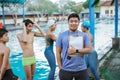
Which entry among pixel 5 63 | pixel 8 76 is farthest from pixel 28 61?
pixel 5 63

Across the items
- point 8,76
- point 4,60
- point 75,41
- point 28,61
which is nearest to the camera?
point 75,41

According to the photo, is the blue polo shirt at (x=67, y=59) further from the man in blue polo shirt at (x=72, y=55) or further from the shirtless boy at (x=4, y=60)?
the shirtless boy at (x=4, y=60)

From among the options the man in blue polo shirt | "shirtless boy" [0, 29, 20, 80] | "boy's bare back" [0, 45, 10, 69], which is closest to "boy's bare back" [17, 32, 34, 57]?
"shirtless boy" [0, 29, 20, 80]

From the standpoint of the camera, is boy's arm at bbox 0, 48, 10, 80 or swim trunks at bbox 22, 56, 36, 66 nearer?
boy's arm at bbox 0, 48, 10, 80

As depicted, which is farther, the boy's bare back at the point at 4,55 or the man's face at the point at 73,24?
the boy's bare back at the point at 4,55

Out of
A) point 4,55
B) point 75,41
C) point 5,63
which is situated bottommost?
point 5,63

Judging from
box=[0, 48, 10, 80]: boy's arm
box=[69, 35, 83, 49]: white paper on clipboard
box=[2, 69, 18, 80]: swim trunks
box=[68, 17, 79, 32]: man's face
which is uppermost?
box=[68, 17, 79, 32]: man's face

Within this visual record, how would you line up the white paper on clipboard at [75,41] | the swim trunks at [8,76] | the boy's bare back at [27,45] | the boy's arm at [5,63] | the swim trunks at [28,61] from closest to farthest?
the white paper on clipboard at [75,41] → the boy's arm at [5,63] → the swim trunks at [8,76] → the swim trunks at [28,61] → the boy's bare back at [27,45]

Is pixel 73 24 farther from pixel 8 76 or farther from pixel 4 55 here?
pixel 8 76

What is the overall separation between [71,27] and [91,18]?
310cm

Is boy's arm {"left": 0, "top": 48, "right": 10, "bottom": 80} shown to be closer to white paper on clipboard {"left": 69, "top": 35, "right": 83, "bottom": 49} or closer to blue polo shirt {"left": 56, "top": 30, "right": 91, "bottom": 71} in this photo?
blue polo shirt {"left": 56, "top": 30, "right": 91, "bottom": 71}

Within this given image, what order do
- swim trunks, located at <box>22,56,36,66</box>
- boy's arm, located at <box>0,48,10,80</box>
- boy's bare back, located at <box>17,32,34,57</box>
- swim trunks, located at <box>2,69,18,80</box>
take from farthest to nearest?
boy's bare back, located at <box>17,32,34,57</box> → swim trunks, located at <box>22,56,36,66</box> → swim trunks, located at <box>2,69,18,80</box> → boy's arm, located at <box>0,48,10,80</box>

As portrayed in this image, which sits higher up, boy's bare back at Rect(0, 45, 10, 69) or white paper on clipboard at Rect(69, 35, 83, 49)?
white paper on clipboard at Rect(69, 35, 83, 49)

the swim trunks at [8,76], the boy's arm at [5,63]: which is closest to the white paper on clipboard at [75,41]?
the boy's arm at [5,63]
